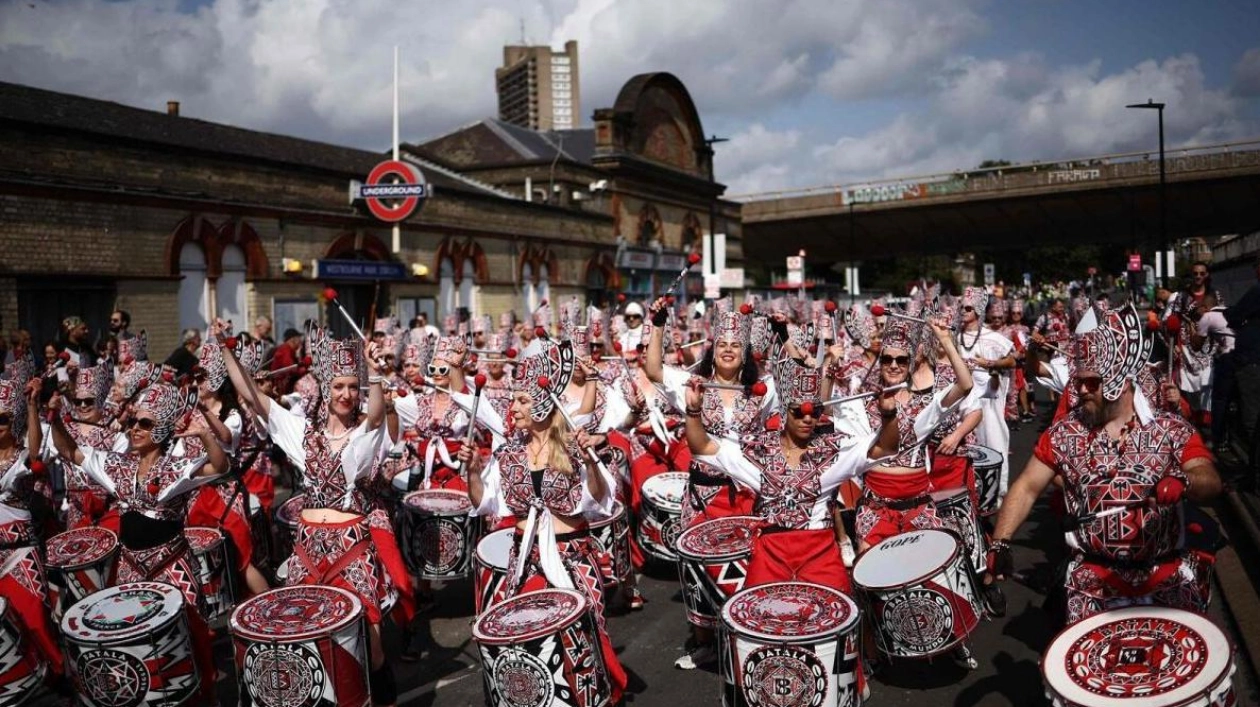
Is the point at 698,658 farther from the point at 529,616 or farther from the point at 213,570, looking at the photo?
the point at 213,570

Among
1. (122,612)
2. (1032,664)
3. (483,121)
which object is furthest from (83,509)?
(483,121)

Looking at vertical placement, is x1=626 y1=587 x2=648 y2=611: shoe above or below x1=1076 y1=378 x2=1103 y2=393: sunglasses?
below

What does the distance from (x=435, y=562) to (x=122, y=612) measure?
8.26ft

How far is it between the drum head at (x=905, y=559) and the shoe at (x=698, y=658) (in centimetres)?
135

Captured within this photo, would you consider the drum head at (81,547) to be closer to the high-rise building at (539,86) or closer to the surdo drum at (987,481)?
the surdo drum at (987,481)

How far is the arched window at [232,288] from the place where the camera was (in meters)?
20.0

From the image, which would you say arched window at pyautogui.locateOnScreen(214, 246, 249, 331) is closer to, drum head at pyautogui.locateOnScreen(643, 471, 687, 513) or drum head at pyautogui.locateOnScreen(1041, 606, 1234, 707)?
drum head at pyautogui.locateOnScreen(643, 471, 687, 513)

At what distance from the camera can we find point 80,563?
6086 millimetres

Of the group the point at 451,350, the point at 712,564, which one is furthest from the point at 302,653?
the point at 451,350

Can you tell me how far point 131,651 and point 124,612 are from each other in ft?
0.93

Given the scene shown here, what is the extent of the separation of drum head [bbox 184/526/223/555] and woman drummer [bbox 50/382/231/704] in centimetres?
14

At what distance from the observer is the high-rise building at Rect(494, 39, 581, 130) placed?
303 feet

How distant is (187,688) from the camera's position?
17.4 feet

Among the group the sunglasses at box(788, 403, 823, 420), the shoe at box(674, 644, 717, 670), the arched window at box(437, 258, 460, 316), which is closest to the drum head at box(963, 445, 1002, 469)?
the shoe at box(674, 644, 717, 670)
